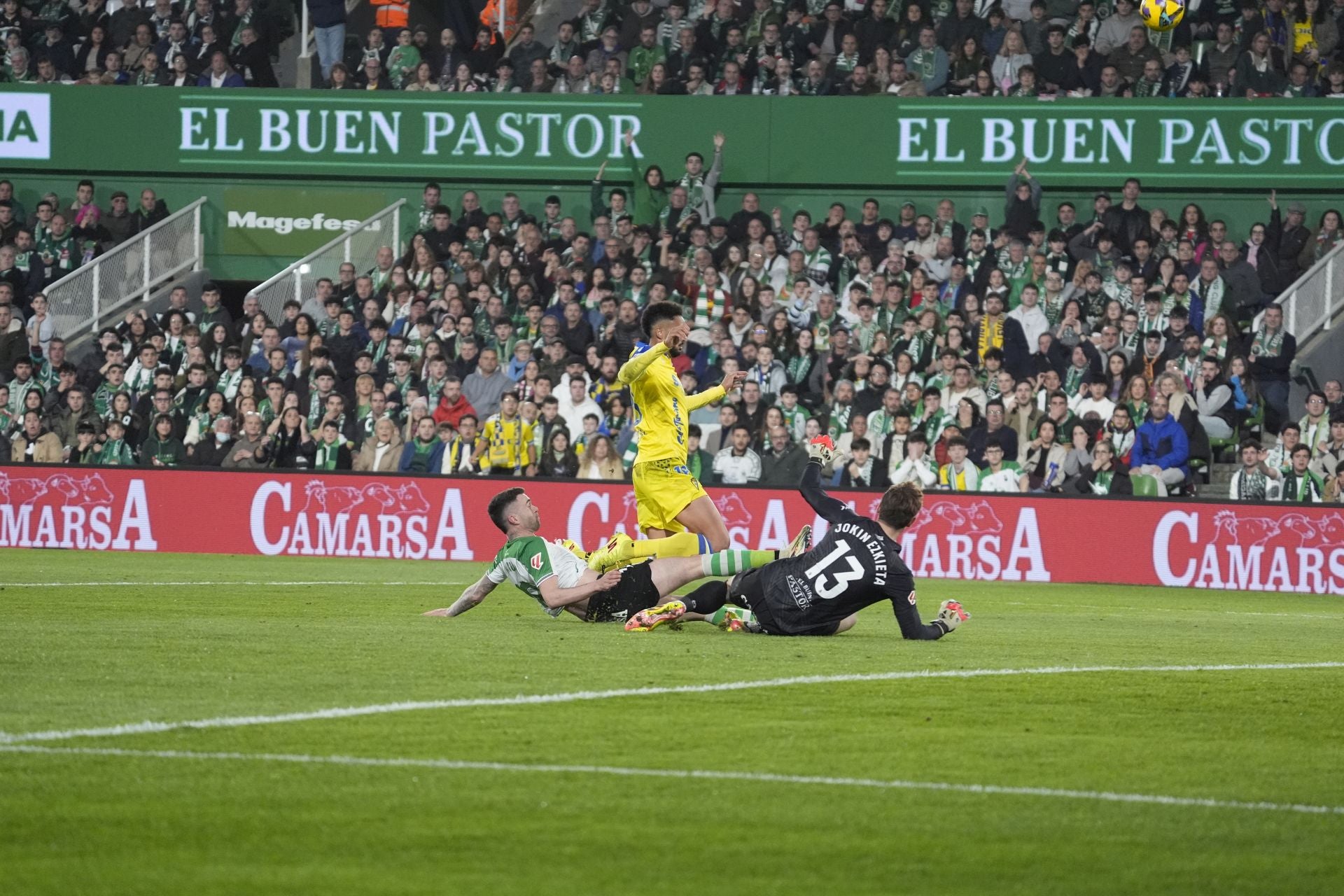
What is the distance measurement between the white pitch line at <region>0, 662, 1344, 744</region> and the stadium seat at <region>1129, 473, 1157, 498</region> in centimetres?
1014

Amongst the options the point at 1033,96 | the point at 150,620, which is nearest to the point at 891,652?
the point at 150,620

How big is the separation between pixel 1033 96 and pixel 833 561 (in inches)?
717

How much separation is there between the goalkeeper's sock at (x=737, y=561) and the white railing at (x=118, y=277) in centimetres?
1937

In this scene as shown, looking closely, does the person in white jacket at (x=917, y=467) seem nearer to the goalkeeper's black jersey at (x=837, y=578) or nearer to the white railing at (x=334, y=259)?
the goalkeeper's black jersey at (x=837, y=578)

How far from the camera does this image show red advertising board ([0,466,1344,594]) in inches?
796

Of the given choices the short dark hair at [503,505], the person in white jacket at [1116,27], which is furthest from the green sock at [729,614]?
the person in white jacket at [1116,27]

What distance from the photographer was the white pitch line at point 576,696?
22.7 ft

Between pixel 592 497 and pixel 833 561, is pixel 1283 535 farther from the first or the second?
pixel 833 561

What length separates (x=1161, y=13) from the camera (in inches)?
906

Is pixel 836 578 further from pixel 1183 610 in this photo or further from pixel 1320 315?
pixel 1320 315

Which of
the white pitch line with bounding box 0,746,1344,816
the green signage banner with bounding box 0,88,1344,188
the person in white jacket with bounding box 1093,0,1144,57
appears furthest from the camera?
the person in white jacket with bounding box 1093,0,1144,57

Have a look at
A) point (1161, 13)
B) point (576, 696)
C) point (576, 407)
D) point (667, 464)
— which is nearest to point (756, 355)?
point (576, 407)

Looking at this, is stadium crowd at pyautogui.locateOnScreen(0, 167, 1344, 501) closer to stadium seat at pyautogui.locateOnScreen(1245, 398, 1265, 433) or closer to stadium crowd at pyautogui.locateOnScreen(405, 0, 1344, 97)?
stadium seat at pyautogui.locateOnScreen(1245, 398, 1265, 433)

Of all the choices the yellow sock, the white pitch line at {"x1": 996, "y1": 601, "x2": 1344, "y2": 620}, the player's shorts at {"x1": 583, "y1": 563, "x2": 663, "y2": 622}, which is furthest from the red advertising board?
the player's shorts at {"x1": 583, "y1": 563, "x2": 663, "y2": 622}
